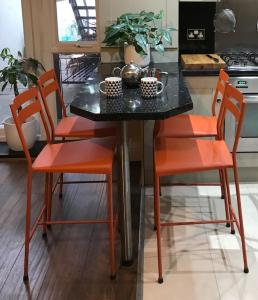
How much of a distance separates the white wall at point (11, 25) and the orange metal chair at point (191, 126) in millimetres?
1841

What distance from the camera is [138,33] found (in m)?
3.10

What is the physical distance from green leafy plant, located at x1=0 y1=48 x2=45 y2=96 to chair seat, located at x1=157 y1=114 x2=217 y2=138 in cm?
138

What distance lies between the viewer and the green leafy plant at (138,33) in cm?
310

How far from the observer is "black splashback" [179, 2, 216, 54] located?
12.0ft

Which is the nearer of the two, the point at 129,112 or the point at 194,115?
the point at 129,112

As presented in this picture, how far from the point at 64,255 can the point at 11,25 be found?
7.87ft

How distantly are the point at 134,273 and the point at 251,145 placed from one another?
1.52 m

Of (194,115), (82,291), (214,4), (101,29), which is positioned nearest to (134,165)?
(194,115)

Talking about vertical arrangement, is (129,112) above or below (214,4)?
below

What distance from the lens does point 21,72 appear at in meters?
3.76

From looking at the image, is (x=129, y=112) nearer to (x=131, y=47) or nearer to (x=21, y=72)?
(x=131, y=47)

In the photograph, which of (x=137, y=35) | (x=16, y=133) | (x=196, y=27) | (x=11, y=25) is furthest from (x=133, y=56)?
(x=11, y=25)

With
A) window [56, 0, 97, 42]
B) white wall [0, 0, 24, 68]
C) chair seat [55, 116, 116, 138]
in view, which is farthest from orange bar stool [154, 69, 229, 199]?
white wall [0, 0, 24, 68]

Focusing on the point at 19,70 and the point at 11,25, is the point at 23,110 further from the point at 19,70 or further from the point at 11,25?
the point at 11,25
